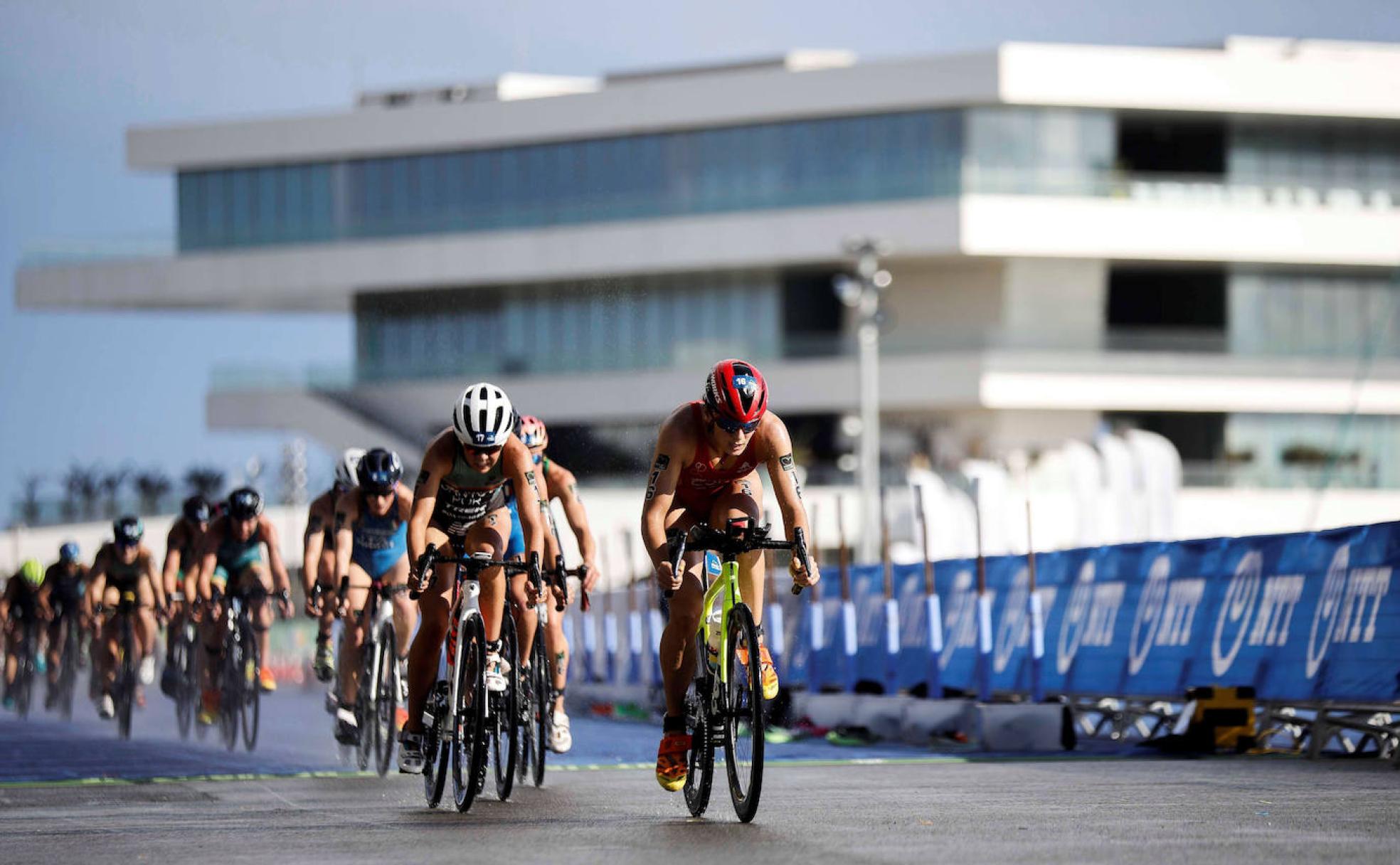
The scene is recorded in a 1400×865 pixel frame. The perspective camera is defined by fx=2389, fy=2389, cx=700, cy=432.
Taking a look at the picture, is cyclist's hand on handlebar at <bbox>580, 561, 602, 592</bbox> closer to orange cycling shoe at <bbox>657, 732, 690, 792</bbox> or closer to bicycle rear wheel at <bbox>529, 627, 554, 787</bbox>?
bicycle rear wheel at <bbox>529, 627, 554, 787</bbox>

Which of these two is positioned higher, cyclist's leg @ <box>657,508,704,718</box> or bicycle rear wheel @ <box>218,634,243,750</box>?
cyclist's leg @ <box>657,508,704,718</box>

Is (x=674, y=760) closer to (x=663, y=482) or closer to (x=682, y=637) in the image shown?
(x=682, y=637)

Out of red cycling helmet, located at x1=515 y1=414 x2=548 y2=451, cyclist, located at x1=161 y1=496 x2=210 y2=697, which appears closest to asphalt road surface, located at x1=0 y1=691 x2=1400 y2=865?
red cycling helmet, located at x1=515 y1=414 x2=548 y2=451

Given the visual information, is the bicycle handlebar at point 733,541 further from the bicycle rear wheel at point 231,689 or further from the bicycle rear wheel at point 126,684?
the bicycle rear wheel at point 126,684

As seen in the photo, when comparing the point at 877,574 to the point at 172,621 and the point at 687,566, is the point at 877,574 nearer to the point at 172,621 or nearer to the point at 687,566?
the point at 172,621

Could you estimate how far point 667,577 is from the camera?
10.7 m

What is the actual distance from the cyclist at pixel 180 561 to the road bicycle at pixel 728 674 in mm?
9552

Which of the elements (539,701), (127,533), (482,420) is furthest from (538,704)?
(127,533)

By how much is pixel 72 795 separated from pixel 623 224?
186 ft

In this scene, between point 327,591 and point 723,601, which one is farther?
point 327,591

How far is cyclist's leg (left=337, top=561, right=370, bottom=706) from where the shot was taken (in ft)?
51.5

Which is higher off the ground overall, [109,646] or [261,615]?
[261,615]

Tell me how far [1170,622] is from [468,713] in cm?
771

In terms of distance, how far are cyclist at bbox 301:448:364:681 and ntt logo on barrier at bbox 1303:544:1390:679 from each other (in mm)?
6485
